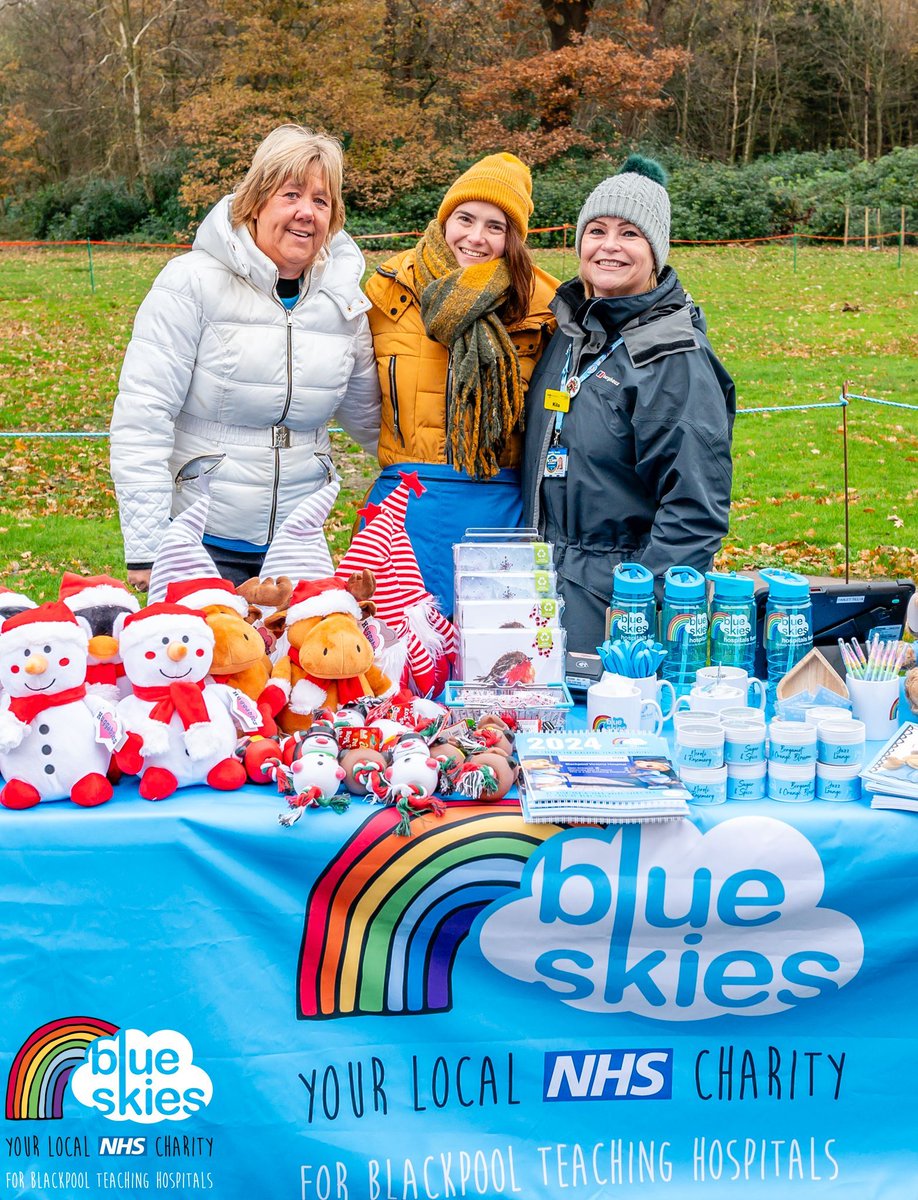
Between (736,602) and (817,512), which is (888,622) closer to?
(736,602)

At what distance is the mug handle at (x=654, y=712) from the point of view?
2.23 m

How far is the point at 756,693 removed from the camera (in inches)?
89.9

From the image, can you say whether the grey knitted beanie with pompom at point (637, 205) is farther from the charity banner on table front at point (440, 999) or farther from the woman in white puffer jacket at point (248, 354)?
the charity banner on table front at point (440, 999)

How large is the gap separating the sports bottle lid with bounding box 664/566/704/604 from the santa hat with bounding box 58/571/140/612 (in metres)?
1.05

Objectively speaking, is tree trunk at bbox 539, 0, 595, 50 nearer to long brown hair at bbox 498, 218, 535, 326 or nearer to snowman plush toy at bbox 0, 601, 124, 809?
long brown hair at bbox 498, 218, 535, 326

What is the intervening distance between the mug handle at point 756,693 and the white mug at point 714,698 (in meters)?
0.11

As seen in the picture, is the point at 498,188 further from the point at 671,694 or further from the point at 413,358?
the point at 671,694

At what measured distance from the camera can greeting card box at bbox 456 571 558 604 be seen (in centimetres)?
245

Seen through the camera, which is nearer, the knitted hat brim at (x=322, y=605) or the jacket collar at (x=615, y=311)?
the knitted hat brim at (x=322, y=605)

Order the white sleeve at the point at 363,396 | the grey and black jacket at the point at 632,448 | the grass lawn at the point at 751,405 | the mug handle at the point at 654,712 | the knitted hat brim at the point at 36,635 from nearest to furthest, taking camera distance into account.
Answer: the knitted hat brim at the point at 36,635
the mug handle at the point at 654,712
the grey and black jacket at the point at 632,448
the white sleeve at the point at 363,396
the grass lawn at the point at 751,405

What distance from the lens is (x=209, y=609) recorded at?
2.14 metres

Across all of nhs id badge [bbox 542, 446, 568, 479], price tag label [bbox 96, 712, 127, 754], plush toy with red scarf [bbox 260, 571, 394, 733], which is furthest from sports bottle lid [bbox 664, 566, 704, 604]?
price tag label [bbox 96, 712, 127, 754]

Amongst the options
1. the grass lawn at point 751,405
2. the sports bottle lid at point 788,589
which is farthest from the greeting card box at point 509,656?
the grass lawn at point 751,405

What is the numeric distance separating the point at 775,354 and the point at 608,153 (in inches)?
472
